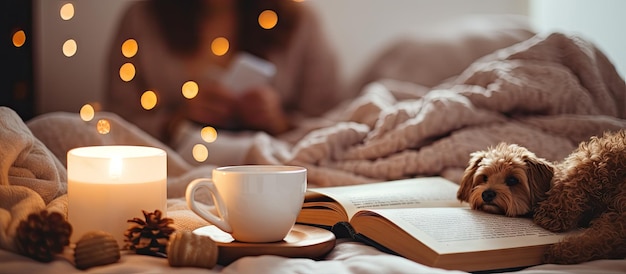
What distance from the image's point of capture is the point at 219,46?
2406 millimetres

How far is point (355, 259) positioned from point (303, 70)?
1.57m

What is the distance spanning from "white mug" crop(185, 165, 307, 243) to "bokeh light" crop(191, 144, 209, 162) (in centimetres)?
73

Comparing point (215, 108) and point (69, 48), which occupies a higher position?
point (69, 48)

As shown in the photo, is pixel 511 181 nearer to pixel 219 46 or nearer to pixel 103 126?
pixel 103 126

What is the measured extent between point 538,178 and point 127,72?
5.25 ft

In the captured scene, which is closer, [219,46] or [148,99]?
[148,99]

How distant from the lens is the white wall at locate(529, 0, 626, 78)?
168cm

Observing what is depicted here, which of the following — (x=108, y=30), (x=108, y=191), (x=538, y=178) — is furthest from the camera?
(x=108, y=30)

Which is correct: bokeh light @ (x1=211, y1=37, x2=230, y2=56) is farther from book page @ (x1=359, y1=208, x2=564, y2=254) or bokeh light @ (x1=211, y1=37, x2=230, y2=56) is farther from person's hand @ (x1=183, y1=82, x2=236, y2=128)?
book page @ (x1=359, y1=208, x2=564, y2=254)

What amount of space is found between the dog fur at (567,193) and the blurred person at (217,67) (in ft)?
3.49

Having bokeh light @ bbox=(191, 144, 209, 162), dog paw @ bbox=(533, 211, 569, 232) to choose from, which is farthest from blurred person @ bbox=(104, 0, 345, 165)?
dog paw @ bbox=(533, 211, 569, 232)

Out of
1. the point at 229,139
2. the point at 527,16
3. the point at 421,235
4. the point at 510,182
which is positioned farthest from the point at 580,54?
the point at 527,16

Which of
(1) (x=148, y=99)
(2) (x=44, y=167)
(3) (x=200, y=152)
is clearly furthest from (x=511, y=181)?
(1) (x=148, y=99)

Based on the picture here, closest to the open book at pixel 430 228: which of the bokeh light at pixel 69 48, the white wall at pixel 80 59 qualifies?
the bokeh light at pixel 69 48
